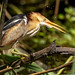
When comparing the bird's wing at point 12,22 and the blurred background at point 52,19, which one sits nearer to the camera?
the bird's wing at point 12,22

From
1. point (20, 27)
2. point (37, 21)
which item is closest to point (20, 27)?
point (20, 27)

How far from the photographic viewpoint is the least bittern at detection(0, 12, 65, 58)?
130 centimetres

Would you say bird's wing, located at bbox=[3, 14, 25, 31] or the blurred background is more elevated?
bird's wing, located at bbox=[3, 14, 25, 31]

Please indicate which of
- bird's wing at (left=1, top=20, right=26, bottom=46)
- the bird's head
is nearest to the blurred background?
the bird's head

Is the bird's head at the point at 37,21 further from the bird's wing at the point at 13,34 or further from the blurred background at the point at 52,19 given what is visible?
the blurred background at the point at 52,19

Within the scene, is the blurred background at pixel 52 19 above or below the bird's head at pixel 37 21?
below

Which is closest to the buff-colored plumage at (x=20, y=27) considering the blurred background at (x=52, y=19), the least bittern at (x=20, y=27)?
the least bittern at (x=20, y=27)

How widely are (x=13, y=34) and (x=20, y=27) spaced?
2.2 inches

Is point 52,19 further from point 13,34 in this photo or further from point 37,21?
point 13,34

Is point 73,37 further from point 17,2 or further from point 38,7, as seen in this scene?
point 17,2

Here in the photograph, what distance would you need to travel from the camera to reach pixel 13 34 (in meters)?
1.32

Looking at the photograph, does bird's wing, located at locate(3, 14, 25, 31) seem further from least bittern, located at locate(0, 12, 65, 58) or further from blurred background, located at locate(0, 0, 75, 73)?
blurred background, located at locate(0, 0, 75, 73)

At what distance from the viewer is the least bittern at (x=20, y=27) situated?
130 cm

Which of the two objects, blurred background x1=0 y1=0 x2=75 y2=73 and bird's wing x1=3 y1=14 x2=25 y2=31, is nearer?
bird's wing x1=3 y1=14 x2=25 y2=31
